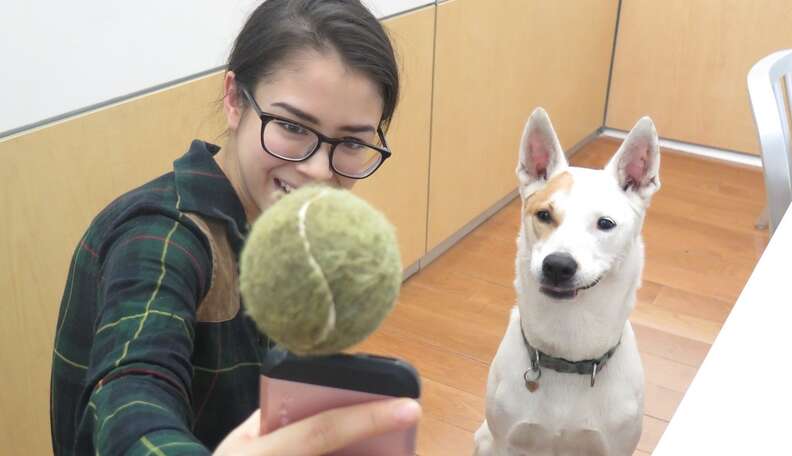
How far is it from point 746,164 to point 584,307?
279 cm

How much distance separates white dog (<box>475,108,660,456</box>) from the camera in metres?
1.48

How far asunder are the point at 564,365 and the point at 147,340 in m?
1.00

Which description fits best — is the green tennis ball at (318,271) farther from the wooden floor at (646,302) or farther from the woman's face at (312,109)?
the wooden floor at (646,302)

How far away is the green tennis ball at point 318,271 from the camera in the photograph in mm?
376

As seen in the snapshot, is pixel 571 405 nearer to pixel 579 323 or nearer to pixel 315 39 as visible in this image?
pixel 579 323

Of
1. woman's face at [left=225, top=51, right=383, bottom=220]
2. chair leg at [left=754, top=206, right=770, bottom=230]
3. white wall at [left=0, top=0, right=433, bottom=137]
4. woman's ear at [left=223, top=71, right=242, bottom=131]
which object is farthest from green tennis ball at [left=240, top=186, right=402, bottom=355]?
chair leg at [left=754, top=206, right=770, bottom=230]

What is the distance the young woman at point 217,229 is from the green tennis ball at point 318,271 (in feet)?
0.85

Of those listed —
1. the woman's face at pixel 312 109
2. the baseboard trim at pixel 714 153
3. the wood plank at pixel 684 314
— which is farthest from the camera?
the baseboard trim at pixel 714 153

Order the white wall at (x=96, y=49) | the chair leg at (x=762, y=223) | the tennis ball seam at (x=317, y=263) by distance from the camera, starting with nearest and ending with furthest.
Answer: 1. the tennis ball seam at (x=317, y=263)
2. the white wall at (x=96, y=49)
3. the chair leg at (x=762, y=223)

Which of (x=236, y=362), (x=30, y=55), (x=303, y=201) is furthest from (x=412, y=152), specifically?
(x=303, y=201)

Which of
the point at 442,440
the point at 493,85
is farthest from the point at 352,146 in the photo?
the point at 493,85

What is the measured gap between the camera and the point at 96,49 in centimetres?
137

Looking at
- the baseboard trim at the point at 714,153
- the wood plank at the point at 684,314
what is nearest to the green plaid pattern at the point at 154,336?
the wood plank at the point at 684,314

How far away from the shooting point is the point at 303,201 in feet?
1.27
